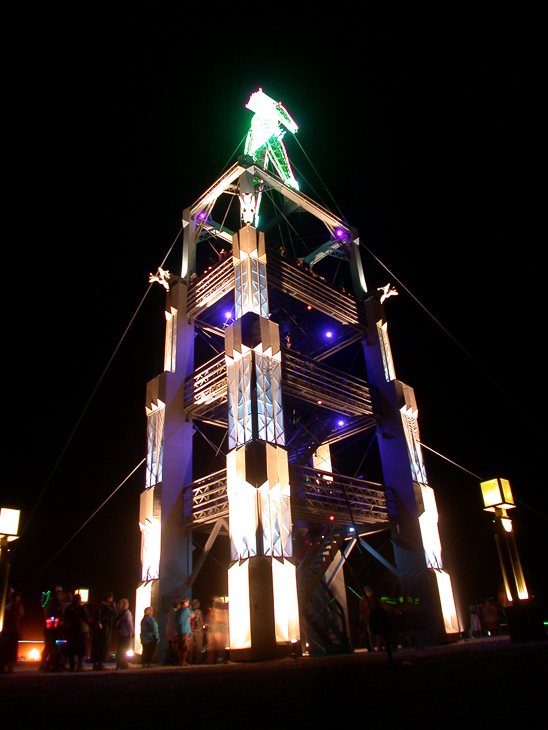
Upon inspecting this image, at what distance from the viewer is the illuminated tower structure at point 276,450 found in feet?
46.6

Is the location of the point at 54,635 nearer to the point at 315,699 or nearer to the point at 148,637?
the point at 148,637

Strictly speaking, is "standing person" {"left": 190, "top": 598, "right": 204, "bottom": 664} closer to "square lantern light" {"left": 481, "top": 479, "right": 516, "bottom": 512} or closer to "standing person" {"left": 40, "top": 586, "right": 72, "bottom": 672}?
"standing person" {"left": 40, "top": 586, "right": 72, "bottom": 672}

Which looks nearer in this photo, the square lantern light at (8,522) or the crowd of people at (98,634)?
the crowd of people at (98,634)

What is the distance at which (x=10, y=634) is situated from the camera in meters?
11.8

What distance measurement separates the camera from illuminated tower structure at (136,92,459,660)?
46.6 ft

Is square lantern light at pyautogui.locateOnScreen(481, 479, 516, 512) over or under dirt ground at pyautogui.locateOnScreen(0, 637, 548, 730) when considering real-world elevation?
over

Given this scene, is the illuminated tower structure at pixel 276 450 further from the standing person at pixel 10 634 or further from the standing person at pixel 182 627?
the standing person at pixel 10 634

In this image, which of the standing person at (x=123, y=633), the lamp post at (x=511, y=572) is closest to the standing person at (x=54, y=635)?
the standing person at (x=123, y=633)

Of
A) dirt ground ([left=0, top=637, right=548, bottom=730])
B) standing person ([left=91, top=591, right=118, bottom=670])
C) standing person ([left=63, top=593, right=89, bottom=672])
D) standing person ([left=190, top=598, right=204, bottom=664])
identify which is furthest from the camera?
standing person ([left=190, top=598, right=204, bottom=664])

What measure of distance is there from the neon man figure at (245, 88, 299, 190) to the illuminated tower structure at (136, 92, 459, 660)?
3288 millimetres

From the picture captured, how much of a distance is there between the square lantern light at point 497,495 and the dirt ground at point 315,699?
648cm

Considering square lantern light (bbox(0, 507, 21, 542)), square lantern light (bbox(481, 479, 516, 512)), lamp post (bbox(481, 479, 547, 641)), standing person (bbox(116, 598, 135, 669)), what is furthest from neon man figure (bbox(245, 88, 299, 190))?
standing person (bbox(116, 598, 135, 669))

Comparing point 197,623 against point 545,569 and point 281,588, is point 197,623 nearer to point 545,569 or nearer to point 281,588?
point 281,588

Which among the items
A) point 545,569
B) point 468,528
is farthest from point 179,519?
point 545,569
